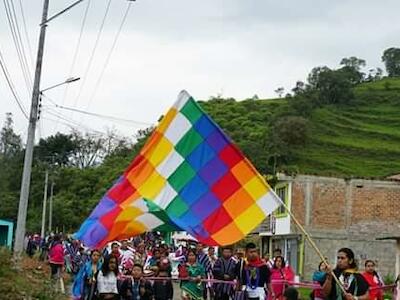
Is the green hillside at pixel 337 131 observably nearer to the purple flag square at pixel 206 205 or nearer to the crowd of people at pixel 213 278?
the crowd of people at pixel 213 278

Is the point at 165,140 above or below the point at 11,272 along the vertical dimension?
above

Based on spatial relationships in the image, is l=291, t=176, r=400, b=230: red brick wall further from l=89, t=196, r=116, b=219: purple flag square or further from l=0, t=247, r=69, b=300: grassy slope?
l=89, t=196, r=116, b=219: purple flag square

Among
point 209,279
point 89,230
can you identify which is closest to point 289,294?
point 89,230

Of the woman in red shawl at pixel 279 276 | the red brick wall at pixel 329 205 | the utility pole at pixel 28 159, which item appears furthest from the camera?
the red brick wall at pixel 329 205

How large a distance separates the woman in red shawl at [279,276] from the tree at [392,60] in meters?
138

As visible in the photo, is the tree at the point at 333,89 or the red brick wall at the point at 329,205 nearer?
the red brick wall at the point at 329,205

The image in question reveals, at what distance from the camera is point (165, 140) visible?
500 inches

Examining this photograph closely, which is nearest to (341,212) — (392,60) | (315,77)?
(315,77)

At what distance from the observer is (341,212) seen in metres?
55.2

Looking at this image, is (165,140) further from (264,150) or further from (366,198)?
(264,150)

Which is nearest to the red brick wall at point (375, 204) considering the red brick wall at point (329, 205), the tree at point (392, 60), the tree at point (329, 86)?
the red brick wall at point (329, 205)

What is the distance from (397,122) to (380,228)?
56132 mm

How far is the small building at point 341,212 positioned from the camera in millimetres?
54656

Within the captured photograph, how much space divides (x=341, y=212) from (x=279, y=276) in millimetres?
37280
